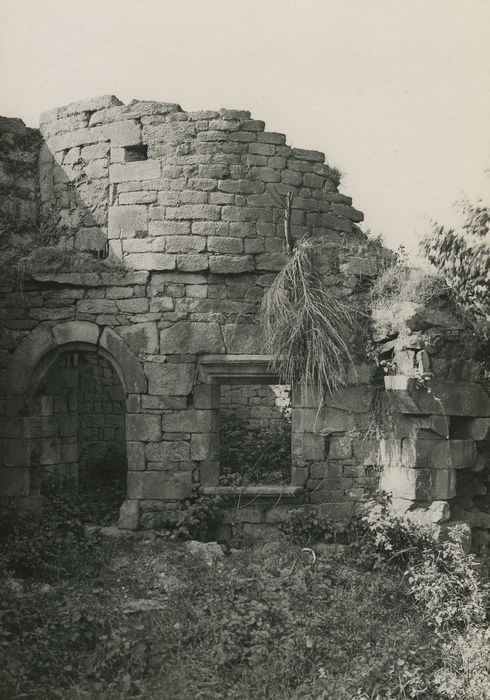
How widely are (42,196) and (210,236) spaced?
7.84 ft

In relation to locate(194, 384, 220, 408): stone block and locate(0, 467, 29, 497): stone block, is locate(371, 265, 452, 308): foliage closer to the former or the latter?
locate(194, 384, 220, 408): stone block

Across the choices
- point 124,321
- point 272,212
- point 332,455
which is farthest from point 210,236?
point 332,455

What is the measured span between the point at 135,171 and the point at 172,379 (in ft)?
7.81

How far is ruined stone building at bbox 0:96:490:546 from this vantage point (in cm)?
809

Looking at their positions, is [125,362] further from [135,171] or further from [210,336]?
[135,171]

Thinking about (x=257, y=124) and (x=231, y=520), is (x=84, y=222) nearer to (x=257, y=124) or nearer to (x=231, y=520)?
(x=257, y=124)

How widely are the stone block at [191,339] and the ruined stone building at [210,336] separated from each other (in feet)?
0.06

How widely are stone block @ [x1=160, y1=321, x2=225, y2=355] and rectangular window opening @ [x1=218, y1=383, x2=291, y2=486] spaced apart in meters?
1.26

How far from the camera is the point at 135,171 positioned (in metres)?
8.51

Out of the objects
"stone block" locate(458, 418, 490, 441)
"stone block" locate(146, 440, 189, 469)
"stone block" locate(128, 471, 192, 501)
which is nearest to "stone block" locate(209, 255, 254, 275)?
"stone block" locate(146, 440, 189, 469)

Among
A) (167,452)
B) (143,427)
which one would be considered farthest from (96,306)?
(167,452)

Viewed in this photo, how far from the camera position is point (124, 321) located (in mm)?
8406

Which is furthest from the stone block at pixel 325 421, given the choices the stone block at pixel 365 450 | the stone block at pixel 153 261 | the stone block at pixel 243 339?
the stone block at pixel 153 261

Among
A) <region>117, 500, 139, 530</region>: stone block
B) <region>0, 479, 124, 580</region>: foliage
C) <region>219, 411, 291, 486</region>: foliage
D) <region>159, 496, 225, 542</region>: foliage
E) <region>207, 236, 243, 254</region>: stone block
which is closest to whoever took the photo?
<region>0, 479, 124, 580</region>: foliage
